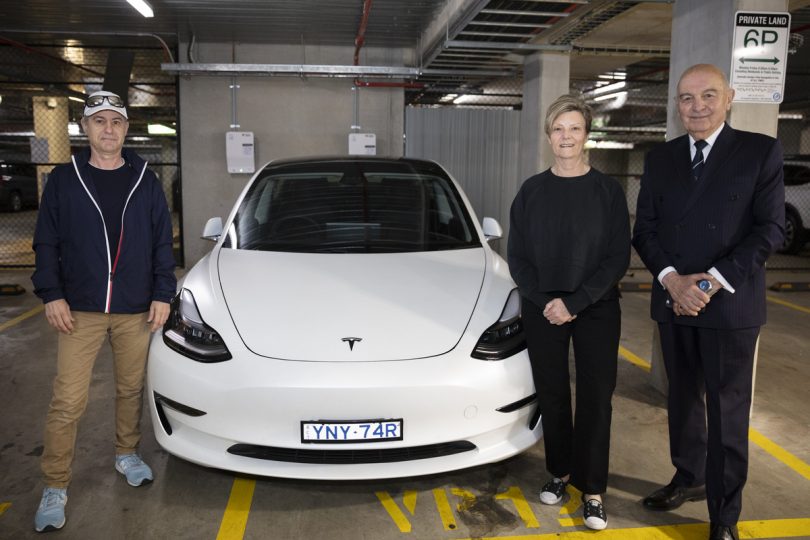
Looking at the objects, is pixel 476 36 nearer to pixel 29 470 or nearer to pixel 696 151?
pixel 696 151

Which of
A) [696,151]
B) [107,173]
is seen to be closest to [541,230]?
[696,151]

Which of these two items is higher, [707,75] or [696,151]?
[707,75]

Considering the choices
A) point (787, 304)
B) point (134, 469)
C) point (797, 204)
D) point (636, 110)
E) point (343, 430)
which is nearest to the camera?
point (343, 430)

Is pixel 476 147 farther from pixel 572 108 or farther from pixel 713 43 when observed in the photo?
pixel 572 108

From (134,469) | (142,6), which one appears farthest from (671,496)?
(142,6)

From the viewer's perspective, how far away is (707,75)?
7.34 feet

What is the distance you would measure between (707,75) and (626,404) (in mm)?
2154

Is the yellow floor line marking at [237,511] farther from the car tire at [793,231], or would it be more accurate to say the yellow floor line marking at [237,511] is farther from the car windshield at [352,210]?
the car tire at [793,231]

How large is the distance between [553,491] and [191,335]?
5.16ft

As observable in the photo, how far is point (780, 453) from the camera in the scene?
10.3 feet

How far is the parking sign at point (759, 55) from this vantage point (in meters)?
3.27

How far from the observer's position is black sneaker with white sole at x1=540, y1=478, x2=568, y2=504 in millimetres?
2566

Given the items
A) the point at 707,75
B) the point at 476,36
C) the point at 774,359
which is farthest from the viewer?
the point at 476,36

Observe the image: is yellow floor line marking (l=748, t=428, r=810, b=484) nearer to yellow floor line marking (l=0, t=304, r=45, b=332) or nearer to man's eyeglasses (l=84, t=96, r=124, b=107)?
man's eyeglasses (l=84, t=96, r=124, b=107)
